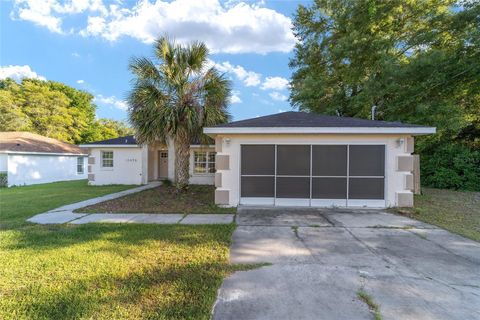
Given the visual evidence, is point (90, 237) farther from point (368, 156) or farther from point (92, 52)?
point (92, 52)

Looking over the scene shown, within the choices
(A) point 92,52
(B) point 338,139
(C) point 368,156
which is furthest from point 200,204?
(A) point 92,52

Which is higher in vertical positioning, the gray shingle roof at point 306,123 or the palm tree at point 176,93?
the palm tree at point 176,93

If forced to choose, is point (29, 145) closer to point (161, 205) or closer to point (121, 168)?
point (121, 168)

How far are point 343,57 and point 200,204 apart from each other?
1345 centimetres

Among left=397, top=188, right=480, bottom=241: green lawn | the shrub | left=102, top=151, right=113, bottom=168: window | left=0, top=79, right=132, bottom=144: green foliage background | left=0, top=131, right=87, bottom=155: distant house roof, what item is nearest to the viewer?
left=397, top=188, right=480, bottom=241: green lawn

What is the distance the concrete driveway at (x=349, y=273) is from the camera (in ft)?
8.66

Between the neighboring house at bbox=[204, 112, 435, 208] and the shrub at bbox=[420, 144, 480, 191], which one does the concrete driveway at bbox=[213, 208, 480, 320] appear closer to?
the neighboring house at bbox=[204, 112, 435, 208]

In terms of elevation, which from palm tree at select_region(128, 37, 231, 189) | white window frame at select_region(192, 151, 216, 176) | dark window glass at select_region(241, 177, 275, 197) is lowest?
dark window glass at select_region(241, 177, 275, 197)

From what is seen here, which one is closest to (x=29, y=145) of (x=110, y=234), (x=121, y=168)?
(x=121, y=168)

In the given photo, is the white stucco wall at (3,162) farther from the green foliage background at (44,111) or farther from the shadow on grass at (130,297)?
the shadow on grass at (130,297)

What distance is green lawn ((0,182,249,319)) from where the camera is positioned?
8.60 feet

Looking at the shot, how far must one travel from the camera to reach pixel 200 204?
27.8 feet

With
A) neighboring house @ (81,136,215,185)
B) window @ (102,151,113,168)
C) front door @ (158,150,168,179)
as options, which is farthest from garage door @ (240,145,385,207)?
window @ (102,151,113,168)

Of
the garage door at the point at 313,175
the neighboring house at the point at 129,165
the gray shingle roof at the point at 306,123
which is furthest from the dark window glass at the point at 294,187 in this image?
the neighboring house at the point at 129,165
